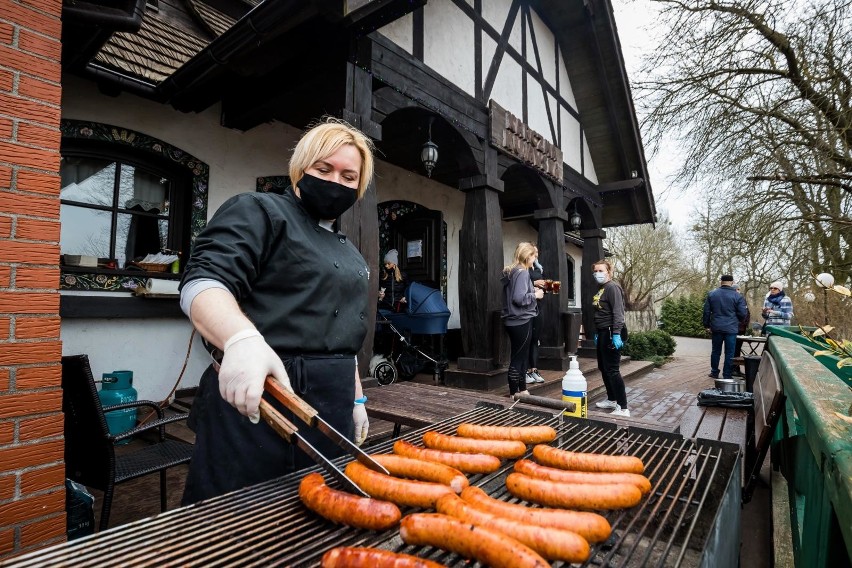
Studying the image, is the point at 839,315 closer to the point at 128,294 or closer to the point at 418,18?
the point at 418,18

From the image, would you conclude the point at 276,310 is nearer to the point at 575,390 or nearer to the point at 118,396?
the point at 575,390

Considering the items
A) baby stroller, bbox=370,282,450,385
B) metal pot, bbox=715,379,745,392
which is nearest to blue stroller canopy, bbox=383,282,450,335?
baby stroller, bbox=370,282,450,385

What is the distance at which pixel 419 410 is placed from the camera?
121 inches

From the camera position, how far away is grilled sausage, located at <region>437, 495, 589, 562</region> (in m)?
1.04

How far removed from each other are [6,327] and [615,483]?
7.67ft

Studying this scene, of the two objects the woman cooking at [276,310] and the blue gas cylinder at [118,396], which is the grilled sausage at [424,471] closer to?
the woman cooking at [276,310]

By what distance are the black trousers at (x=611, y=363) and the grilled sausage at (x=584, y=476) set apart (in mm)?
4491

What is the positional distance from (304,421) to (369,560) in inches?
15.7

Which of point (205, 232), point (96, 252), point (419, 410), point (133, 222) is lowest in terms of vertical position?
point (419, 410)

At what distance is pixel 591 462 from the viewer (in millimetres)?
1566

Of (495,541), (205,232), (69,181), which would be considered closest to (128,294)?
(69,181)

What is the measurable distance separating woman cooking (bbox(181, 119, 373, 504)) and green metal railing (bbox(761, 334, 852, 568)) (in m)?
1.54

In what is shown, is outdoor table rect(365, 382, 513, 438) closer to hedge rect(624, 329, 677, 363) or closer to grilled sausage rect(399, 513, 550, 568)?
grilled sausage rect(399, 513, 550, 568)

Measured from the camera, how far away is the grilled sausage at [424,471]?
4.56ft
